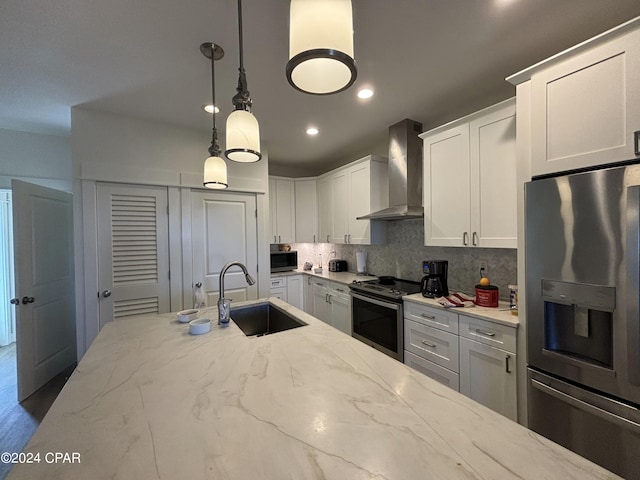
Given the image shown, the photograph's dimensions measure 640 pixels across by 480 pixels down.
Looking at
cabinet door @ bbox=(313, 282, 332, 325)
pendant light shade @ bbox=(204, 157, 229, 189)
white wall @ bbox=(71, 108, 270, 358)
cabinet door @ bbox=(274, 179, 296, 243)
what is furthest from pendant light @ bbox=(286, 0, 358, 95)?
cabinet door @ bbox=(274, 179, 296, 243)

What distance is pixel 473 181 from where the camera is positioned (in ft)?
6.67

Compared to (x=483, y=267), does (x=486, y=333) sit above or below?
below

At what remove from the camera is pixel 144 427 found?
2.34 ft

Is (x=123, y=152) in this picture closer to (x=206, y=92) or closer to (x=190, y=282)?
(x=206, y=92)

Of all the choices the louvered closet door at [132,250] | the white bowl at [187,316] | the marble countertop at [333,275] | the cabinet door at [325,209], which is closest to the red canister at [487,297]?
the marble countertop at [333,275]

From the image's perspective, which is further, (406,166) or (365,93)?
(406,166)

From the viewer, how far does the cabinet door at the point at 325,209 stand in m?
3.77

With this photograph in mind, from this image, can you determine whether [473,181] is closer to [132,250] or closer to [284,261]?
[284,261]

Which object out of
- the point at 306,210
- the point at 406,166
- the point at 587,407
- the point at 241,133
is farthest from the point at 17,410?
the point at 406,166

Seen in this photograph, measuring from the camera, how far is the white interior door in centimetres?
223

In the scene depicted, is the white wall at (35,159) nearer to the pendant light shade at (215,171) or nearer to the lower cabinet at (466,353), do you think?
the pendant light shade at (215,171)

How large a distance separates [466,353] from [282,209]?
9.72 feet

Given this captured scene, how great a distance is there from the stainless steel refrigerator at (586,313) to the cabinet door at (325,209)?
2.53m

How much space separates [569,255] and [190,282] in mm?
3075
